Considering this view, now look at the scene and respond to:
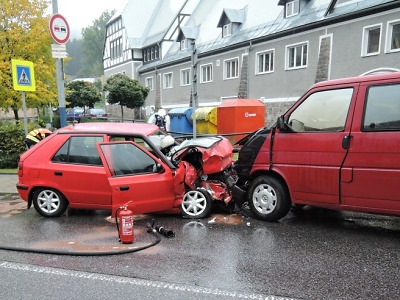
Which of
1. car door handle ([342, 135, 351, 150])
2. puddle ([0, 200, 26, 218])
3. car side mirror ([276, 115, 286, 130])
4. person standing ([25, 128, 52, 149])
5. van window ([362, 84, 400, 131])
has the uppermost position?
van window ([362, 84, 400, 131])

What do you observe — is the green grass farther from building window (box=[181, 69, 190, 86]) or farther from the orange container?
building window (box=[181, 69, 190, 86])

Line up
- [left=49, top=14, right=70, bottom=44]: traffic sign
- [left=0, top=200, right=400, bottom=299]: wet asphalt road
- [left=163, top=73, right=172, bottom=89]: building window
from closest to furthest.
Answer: [left=0, top=200, right=400, bottom=299]: wet asphalt road → [left=49, top=14, right=70, bottom=44]: traffic sign → [left=163, top=73, right=172, bottom=89]: building window

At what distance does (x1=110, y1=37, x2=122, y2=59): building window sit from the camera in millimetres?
47938

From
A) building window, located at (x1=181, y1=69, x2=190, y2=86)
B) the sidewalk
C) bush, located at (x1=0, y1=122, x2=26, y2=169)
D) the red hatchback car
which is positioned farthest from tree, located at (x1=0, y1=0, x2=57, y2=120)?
building window, located at (x1=181, y1=69, x2=190, y2=86)

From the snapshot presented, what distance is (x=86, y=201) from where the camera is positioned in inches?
231

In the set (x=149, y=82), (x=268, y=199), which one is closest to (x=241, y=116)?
(x=268, y=199)

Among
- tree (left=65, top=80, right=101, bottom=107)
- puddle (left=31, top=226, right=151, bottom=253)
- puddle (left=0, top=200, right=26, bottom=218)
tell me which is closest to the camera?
puddle (left=31, top=226, right=151, bottom=253)

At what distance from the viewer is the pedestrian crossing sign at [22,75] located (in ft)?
27.8

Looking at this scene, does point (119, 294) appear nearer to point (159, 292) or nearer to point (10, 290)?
point (159, 292)

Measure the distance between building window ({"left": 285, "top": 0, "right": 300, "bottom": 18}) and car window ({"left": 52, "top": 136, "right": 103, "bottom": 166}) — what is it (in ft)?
67.9

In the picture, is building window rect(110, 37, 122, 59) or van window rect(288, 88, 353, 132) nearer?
van window rect(288, 88, 353, 132)

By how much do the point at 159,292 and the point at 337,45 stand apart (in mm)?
19460

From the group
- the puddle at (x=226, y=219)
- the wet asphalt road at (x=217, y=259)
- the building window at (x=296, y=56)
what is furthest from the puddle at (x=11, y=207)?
the building window at (x=296, y=56)

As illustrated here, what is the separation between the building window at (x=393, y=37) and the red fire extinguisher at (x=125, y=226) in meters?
16.5
